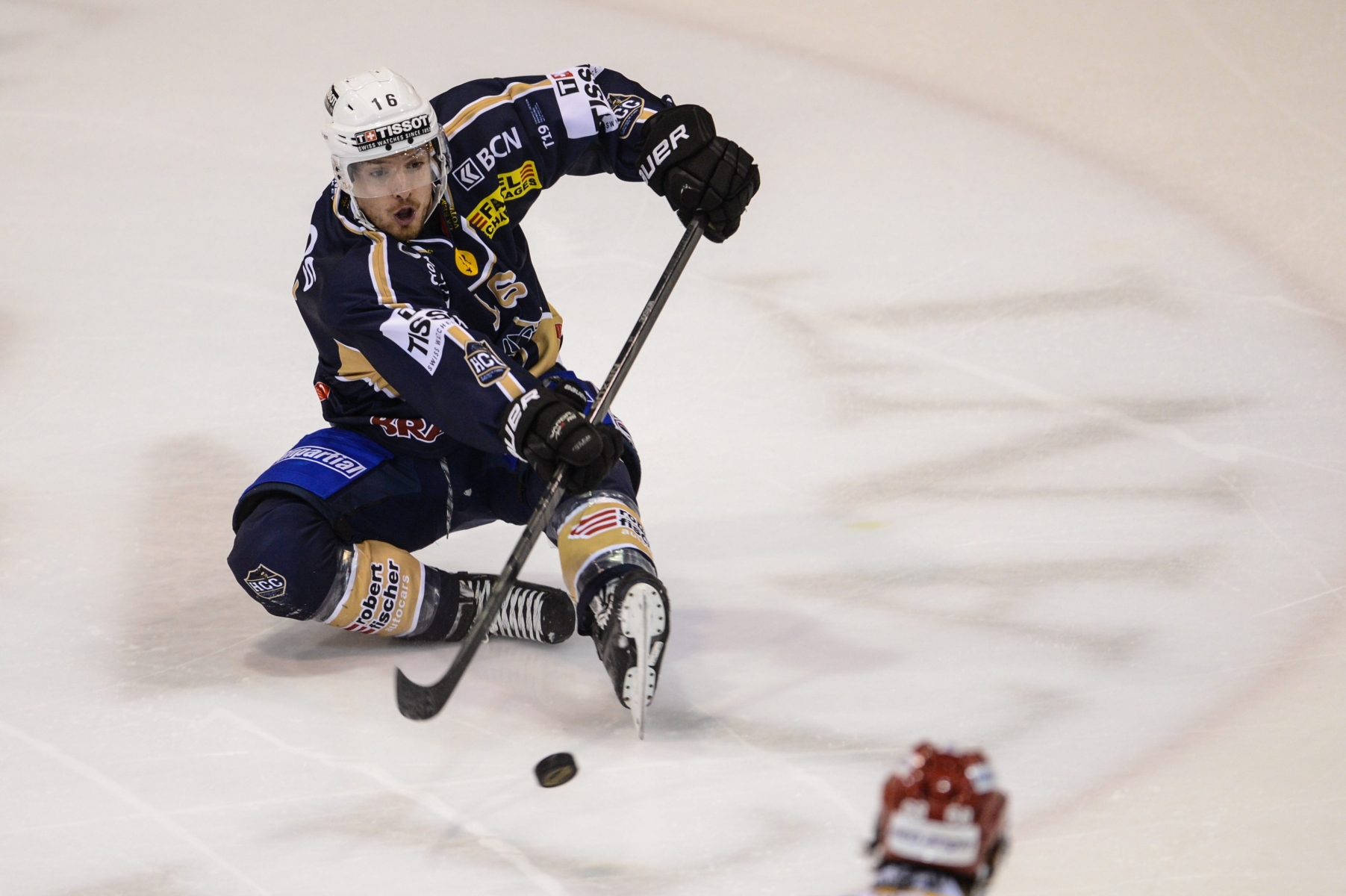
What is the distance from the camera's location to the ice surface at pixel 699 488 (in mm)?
2656

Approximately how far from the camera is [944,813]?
1137mm

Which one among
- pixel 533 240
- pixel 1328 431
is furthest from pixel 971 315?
pixel 533 240

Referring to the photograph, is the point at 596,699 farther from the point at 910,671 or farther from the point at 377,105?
the point at 377,105

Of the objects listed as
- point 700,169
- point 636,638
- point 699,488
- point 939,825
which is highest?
point 700,169

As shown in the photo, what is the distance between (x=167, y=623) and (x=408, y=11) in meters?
3.90

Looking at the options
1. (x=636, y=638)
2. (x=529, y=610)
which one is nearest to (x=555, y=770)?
(x=636, y=638)

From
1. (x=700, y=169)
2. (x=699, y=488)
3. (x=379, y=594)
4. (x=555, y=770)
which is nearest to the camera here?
(x=555, y=770)

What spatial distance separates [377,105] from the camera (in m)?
3.00

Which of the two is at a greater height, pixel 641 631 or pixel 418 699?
pixel 641 631

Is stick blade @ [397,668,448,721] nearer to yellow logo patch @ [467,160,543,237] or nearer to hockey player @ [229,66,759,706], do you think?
hockey player @ [229,66,759,706]

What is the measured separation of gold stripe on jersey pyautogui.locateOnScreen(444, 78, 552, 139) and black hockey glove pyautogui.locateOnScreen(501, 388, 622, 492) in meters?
0.73

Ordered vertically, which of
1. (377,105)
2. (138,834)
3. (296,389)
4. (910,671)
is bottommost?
(138,834)

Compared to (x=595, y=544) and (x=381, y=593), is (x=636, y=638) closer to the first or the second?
(x=595, y=544)

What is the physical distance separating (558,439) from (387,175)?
2.18ft
